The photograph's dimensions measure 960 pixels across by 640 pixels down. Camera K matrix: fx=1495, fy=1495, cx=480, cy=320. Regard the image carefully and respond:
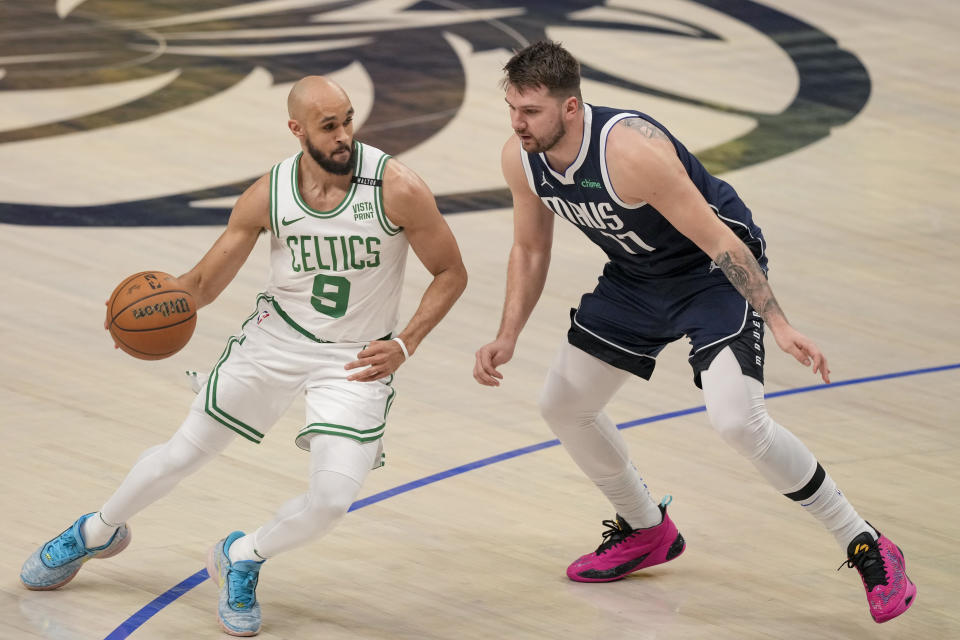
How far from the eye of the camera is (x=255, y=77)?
45.8 ft

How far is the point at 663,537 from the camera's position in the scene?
6230 mm

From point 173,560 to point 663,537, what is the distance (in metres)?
2.02

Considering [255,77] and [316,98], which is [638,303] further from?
[255,77]

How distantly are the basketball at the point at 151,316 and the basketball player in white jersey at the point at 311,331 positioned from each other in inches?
3.6

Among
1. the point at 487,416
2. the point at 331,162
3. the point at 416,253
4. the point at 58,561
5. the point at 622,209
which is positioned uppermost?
the point at 331,162

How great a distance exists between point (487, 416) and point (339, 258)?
2598mm

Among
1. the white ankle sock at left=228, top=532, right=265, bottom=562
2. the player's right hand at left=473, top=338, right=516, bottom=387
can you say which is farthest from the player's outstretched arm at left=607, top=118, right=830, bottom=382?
the white ankle sock at left=228, top=532, right=265, bottom=562

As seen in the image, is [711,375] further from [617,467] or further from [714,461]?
[714,461]

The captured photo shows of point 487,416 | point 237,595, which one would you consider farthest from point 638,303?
point 487,416

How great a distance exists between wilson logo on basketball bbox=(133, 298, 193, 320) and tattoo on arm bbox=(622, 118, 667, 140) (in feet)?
5.86

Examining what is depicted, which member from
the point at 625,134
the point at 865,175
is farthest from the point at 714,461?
the point at 865,175

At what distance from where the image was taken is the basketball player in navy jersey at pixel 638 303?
540 centimetres

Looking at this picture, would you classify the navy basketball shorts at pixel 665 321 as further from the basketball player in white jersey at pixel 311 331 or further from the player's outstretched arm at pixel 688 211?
the basketball player in white jersey at pixel 311 331

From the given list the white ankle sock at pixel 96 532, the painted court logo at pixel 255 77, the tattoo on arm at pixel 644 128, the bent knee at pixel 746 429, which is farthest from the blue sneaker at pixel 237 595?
the painted court logo at pixel 255 77
